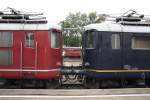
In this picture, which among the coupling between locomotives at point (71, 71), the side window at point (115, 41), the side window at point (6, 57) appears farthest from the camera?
the coupling between locomotives at point (71, 71)

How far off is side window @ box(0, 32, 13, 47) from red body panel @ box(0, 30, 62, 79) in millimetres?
152

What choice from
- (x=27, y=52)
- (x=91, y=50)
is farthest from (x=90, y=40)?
(x=27, y=52)

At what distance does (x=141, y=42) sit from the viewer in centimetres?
1550

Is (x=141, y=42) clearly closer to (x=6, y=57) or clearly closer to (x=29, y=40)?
(x=29, y=40)

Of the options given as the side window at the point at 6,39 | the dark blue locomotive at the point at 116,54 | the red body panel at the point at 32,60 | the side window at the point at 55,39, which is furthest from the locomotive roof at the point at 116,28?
the side window at the point at 6,39

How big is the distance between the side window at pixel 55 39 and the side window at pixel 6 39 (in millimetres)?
1675

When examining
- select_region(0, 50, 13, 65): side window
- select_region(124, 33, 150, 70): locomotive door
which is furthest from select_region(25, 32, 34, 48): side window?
select_region(124, 33, 150, 70): locomotive door

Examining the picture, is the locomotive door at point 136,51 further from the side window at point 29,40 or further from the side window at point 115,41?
the side window at point 29,40

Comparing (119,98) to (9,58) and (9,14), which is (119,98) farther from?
(9,14)

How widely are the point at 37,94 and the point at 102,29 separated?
5.53 meters

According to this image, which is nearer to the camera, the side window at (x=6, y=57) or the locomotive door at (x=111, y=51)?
the side window at (x=6, y=57)

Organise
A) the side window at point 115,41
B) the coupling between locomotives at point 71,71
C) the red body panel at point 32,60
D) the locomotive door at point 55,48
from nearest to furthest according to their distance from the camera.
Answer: the red body panel at point 32,60 → the locomotive door at point 55,48 → the side window at point 115,41 → the coupling between locomotives at point 71,71

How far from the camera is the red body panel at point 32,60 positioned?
14.9m

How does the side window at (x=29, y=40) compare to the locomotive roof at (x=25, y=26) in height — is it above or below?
below
